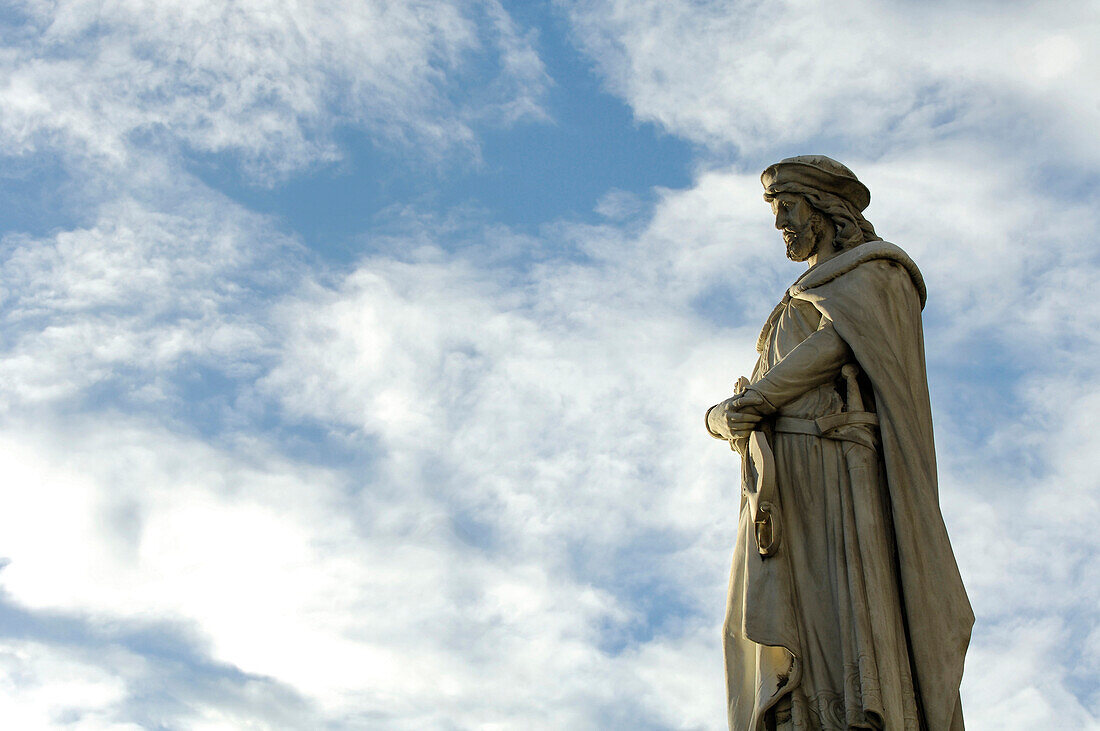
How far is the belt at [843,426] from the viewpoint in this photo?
10789mm

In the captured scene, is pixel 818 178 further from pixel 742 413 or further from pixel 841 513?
pixel 841 513

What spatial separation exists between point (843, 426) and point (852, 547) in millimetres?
1097

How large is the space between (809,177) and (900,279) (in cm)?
141

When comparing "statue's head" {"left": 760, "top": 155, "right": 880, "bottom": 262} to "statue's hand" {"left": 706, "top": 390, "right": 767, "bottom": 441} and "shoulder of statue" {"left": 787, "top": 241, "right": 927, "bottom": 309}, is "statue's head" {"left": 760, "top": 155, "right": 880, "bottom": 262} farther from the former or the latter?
"statue's hand" {"left": 706, "top": 390, "right": 767, "bottom": 441}

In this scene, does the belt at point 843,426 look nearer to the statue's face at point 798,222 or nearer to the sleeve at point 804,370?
the sleeve at point 804,370

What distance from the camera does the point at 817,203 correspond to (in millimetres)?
12164

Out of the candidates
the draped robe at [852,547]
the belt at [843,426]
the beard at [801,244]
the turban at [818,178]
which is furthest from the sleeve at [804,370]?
the turban at [818,178]

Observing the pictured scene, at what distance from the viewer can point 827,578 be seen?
10.5 meters

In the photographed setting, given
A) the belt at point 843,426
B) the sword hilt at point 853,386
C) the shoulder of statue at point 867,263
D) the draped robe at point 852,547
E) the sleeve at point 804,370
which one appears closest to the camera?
the draped robe at point 852,547

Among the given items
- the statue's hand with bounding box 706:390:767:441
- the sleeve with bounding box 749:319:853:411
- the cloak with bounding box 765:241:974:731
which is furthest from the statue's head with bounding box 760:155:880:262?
the statue's hand with bounding box 706:390:767:441

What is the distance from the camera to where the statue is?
9938mm

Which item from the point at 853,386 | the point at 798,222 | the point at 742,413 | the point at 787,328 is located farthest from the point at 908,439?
the point at 798,222

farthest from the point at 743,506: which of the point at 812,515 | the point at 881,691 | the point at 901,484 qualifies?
the point at 881,691

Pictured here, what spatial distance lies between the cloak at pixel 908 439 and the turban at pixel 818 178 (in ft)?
2.59
